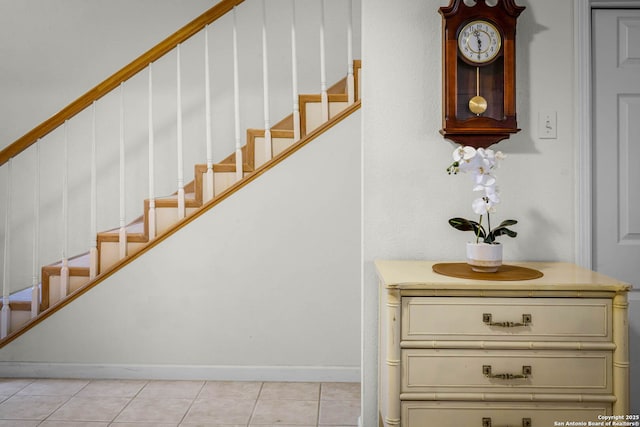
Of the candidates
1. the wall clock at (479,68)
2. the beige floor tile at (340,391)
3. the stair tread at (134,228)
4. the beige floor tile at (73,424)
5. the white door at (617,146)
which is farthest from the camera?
the stair tread at (134,228)

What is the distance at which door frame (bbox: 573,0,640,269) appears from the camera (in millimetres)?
1966

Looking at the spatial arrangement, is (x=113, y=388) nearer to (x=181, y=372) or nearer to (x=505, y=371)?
(x=181, y=372)

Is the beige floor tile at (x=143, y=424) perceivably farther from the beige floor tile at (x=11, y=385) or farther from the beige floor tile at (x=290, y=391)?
the beige floor tile at (x=11, y=385)

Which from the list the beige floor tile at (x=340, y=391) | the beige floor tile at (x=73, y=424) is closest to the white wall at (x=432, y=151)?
the beige floor tile at (x=340, y=391)

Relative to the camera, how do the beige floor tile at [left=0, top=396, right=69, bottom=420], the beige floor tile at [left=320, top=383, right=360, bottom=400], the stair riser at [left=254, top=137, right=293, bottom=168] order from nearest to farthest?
the beige floor tile at [left=0, top=396, right=69, bottom=420], the beige floor tile at [left=320, top=383, right=360, bottom=400], the stair riser at [left=254, top=137, right=293, bottom=168]

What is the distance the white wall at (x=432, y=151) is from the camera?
1.99 m

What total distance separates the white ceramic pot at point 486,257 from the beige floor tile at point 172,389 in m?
1.74

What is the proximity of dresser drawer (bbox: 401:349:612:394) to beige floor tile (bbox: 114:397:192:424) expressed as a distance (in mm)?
1380

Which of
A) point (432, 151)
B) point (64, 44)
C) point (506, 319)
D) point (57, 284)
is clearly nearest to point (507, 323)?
point (506, 319)

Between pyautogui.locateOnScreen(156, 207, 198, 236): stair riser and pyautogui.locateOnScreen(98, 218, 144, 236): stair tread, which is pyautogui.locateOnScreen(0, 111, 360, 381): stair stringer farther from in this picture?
pyautogui.locateOnScreen(98, 218, 144, 236): stair tread

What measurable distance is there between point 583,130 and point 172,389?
2.42 metres

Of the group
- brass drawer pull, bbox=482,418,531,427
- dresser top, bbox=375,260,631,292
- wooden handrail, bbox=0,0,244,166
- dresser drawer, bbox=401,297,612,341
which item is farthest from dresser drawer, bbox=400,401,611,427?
wooden handrail, bbox=0,0,244,166

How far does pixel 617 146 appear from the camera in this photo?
6.81 ft

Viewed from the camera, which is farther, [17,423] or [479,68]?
[17,423]
